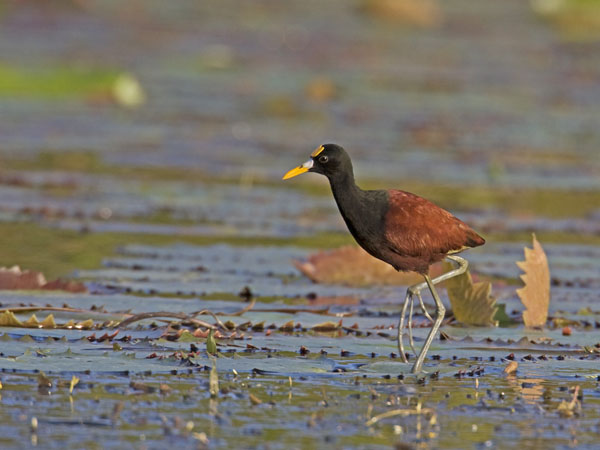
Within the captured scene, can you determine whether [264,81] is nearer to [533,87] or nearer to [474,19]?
[533,87]

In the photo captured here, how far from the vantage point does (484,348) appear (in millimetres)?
6469

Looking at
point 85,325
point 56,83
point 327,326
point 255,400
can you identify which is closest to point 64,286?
point 85,325

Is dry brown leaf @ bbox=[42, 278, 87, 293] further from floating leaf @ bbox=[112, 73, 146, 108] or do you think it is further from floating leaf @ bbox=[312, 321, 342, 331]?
floating leaf @ bbox=[112, 73, 146, 108]

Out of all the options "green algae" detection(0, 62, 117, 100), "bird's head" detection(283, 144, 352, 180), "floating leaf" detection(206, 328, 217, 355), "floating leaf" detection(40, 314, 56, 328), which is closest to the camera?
"floating leaf" detection(206, 328, 217, 355)

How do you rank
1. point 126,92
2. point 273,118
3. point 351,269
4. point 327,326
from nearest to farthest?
point 327,326 → point 351,269 → point 126,92 → point 273,118

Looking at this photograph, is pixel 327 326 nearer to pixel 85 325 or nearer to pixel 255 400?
pixel 85 325

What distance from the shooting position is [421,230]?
5.95m

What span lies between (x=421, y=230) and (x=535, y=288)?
1285 mm

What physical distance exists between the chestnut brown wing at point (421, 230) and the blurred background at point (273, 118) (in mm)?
3278

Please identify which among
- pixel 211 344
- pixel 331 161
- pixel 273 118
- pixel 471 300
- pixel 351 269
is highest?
pixel 273 118

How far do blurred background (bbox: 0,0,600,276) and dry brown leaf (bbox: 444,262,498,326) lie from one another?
2.76 meters

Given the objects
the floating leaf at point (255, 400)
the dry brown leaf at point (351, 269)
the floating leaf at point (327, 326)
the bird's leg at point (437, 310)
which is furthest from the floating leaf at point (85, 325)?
the dry brown leaf at point (351, 269)

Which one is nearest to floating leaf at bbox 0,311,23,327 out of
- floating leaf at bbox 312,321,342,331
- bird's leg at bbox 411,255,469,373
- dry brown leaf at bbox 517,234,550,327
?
floating leaf at bbox 312,321,342,331

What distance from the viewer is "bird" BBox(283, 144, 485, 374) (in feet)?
19.3
